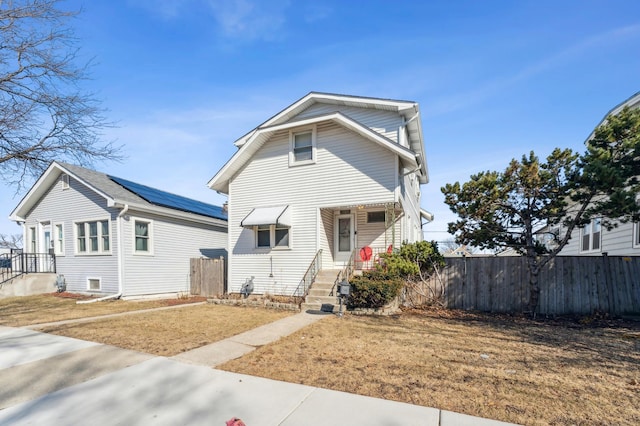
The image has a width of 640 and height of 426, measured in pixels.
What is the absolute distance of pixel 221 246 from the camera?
17.9 m

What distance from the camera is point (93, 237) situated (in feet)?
45.1

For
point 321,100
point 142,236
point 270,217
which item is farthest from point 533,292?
point 142,236

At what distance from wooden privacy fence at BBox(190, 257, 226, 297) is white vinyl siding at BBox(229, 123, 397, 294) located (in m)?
1.62

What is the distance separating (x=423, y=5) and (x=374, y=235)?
7.83 m

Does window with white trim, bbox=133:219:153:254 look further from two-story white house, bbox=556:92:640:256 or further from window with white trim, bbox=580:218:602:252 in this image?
window with white trim, bbox=580:218:602:252

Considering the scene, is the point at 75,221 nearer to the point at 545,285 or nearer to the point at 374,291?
the point at 374,291

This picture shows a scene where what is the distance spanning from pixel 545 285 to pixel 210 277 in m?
12.9

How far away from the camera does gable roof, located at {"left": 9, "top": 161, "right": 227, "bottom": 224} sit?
12.9m

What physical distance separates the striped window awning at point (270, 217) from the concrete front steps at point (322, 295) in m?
2.40

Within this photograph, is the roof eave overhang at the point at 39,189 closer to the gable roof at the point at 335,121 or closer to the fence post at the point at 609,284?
the gable roof at the point at 335,121

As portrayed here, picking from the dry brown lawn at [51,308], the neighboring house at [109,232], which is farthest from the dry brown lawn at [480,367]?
the neighboring house at [109,232]

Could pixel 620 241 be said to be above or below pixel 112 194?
below

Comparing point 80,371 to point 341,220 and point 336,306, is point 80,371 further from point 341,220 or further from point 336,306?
point 341,220

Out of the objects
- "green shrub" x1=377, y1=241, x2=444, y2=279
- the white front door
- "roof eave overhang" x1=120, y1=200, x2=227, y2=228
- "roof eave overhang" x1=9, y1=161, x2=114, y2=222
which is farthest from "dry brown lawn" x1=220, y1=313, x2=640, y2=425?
"roof eave overhang" x1=9, y1=161, x2=114, y2=222
